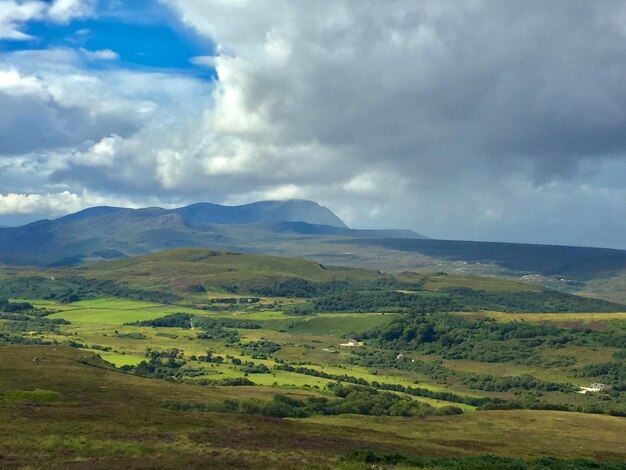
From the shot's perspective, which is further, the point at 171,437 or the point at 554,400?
the point at 554,400

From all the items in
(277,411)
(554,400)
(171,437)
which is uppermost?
(171,437)

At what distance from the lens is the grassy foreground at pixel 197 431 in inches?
2016

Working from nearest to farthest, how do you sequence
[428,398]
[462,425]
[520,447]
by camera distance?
[520,447] < [462,425] < [428,398]

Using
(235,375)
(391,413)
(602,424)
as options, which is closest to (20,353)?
(235,375)

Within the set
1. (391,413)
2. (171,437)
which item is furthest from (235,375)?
(171,437)

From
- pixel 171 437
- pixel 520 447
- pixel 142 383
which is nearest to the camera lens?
pixel 171 437

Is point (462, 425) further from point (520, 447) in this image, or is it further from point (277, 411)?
point (277, 411)

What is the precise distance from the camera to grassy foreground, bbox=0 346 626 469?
51.2 m

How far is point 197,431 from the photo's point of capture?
Answer: 6188 cm

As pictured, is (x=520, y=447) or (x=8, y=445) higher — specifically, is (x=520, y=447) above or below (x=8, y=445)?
below

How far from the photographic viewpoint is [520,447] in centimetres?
7669

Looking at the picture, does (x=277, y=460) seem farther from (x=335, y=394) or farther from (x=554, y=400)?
(x=554, y=400)

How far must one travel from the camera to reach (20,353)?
125 metres

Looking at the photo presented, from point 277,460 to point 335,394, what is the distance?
81556 millimetres
